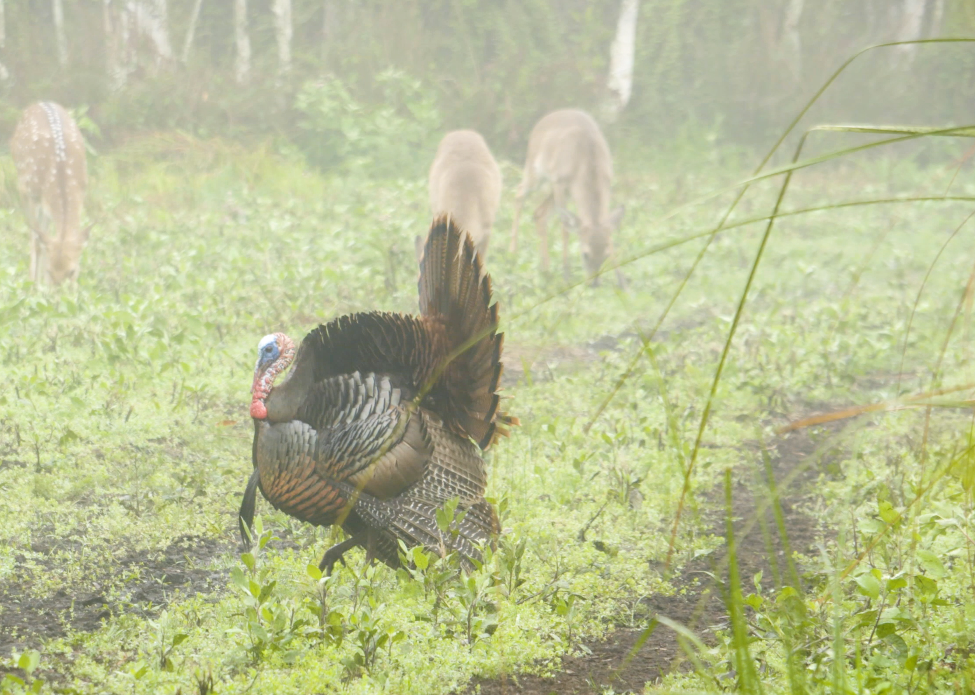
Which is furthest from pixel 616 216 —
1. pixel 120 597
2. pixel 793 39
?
pixel 793 39

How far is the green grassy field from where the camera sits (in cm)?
312

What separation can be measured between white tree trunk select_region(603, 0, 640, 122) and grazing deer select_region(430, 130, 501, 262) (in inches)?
310

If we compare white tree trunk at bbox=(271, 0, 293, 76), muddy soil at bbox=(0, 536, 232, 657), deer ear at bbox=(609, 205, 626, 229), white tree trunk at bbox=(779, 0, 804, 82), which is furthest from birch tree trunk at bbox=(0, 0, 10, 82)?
white tree trunk at bbox=(779, 0, 804, 82)

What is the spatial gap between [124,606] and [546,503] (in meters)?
2.05

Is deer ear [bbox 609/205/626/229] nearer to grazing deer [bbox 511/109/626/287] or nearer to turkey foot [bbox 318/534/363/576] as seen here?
grazing deer [bbox 511/109/626/287]

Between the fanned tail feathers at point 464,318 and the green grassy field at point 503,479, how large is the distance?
0.45 metres

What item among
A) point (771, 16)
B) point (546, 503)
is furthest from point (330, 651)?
point (771, 16)

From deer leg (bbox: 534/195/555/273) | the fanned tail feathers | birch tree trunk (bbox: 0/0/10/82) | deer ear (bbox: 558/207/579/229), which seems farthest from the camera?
birch tree trunk (bbox: 0/0/10/82)

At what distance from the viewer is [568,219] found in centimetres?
1060

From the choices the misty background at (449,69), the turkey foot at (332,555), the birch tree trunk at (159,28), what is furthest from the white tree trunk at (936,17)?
the turkey foot at (332,555)

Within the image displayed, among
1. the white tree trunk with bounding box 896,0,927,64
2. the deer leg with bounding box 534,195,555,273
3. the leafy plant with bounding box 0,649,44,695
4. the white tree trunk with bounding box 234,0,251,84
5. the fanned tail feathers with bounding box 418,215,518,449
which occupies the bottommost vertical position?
the deer leg with bounding box 534,195,555,273

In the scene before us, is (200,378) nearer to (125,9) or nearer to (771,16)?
(125,9)

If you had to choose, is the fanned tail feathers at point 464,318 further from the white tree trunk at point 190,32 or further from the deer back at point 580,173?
the white tree trunk at point 190,32

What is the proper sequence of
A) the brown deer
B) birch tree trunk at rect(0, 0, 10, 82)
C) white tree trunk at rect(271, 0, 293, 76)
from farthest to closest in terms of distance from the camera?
white tree trunk at rect(271, 0, 293, 76) → birch tree trunk at rect(0, 0, 10, 82) → the brown deer
